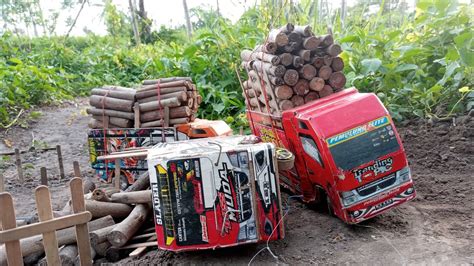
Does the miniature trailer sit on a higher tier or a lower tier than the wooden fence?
higher

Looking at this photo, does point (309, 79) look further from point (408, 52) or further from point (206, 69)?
point (206, 69)

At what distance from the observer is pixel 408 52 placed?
7.29 m

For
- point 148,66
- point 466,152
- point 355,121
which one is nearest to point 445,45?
point 466,152

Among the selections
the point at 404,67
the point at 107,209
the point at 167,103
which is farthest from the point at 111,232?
the point at 404,67

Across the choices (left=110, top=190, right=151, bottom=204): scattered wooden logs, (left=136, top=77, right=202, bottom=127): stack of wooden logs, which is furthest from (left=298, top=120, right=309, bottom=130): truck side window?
(left=136, top=77, right=202, bottom=127): stack of wooden logs

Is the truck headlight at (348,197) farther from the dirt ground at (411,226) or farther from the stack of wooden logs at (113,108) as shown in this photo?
the stack of wooden logs at (113,108)

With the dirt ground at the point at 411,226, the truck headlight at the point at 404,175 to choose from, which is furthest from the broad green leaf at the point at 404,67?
the truck headlight at the point at 404,175

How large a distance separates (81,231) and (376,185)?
2746 millimetres

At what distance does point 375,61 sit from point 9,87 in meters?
9.68

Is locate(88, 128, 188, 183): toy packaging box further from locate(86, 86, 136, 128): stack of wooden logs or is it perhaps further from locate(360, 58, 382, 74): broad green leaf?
locate(360, 58, 382, 74): broad green leaf

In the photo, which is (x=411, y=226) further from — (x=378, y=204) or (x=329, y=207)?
(x=329, y=207)

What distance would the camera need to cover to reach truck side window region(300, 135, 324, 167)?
4.15 metres

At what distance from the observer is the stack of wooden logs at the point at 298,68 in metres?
4.93

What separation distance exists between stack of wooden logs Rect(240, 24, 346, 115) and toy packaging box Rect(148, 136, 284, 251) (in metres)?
1.17
